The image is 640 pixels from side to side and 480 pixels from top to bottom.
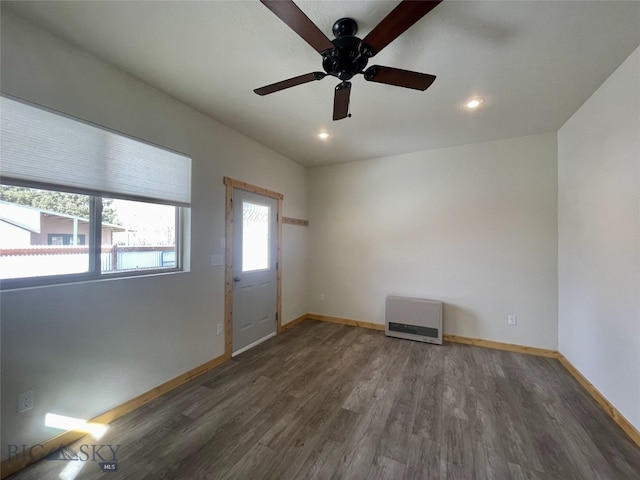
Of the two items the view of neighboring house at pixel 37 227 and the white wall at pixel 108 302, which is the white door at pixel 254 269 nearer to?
the white wall at pixel 108 302

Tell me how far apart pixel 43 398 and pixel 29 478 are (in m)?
0.41

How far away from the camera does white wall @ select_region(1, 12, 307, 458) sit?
154 centimetres

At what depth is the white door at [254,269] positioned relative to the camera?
3.14 m

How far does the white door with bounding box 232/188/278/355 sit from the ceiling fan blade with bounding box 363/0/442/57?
2.23 m

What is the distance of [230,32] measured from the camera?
165 centimetres

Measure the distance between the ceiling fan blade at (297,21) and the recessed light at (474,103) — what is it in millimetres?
1693

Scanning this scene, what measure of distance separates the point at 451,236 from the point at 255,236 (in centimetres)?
279

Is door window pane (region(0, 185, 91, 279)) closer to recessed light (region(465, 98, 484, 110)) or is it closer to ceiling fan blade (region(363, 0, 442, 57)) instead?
ceiling fan blade (region(363, 0, 442, 57))

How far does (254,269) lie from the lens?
11.4 ft

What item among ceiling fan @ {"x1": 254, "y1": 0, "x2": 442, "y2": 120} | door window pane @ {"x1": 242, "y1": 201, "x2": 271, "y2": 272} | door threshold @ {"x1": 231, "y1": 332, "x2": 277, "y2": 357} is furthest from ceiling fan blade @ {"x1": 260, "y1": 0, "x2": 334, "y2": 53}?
door threshold @ {"x1": 231, "y1": 332, "x2": 277, "y2": 357}

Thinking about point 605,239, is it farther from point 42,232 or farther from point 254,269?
point 42,232

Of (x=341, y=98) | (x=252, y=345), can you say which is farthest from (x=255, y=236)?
(x=341, y=98)

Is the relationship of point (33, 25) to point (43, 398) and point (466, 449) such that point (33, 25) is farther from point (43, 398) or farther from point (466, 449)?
point (466, 449)

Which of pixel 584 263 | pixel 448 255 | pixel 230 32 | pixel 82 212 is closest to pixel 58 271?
pixel 82 212
